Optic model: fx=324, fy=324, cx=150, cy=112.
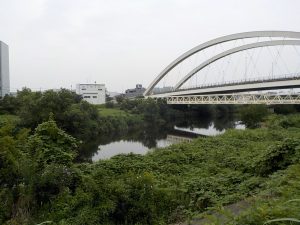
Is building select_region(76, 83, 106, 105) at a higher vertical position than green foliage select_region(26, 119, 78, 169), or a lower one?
higher

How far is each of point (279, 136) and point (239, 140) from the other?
2190 millimetres

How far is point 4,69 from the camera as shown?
59.5 meters

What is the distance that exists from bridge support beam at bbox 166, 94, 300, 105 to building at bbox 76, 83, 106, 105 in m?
27.7

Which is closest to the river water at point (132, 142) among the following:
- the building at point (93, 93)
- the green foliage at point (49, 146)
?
the green foliage at point (49, 146)

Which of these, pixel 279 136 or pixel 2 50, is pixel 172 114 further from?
pixel 279 136

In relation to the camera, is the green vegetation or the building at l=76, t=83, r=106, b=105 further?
the building at l=76, t=83, r=106, b=105

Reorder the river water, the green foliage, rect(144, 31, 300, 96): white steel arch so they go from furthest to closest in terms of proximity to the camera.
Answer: rect(144, 31, 300, 96): white steel arch < the river water < the green foliage

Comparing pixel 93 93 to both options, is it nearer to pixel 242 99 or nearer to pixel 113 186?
pixel 242 99

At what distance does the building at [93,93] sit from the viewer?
80250 mm

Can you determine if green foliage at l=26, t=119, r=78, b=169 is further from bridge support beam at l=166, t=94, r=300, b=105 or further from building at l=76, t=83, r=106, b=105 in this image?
building at l=76, t=83, r=106, b=105

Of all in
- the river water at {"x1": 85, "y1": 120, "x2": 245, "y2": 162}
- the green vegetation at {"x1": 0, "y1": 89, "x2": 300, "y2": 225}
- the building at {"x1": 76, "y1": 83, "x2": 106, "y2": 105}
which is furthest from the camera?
the building at {"x1": 76, "y1": 83, "x2": 106, "y2": 105}

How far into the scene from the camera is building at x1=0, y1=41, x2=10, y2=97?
57.0 m

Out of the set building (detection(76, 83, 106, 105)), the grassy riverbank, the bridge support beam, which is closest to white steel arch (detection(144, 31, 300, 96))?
the bridge support beam

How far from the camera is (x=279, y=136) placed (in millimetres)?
18266
